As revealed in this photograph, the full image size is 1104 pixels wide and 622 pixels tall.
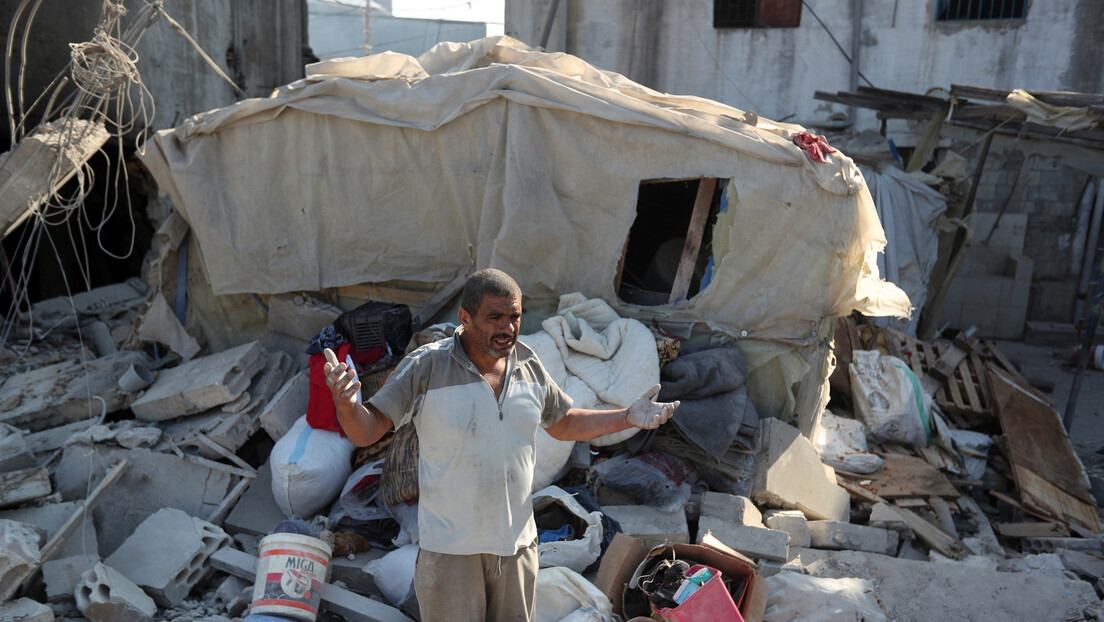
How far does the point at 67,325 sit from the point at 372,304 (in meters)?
4.50

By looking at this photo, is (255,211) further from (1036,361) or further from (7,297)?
(1036,361)

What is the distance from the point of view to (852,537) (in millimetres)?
4949

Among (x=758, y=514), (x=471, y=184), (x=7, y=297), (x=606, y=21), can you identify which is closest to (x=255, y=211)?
(x=471, y=184)

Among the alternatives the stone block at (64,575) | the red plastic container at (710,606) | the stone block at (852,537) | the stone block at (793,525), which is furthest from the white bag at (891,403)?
the stone block at (64,575)

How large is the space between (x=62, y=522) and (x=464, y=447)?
3.10 metres

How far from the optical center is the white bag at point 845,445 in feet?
19.9

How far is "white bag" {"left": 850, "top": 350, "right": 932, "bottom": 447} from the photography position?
657 centimetres

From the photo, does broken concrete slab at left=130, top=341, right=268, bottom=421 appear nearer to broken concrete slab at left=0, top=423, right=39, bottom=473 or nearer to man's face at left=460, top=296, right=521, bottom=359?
broken concrete slab at left=0, top=423, right=39, bottom=473

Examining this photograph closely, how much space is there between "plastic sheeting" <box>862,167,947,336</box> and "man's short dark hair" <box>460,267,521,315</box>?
7634mm

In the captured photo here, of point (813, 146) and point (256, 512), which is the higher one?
point (813, 146)

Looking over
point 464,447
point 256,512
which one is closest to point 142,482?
point 256,512

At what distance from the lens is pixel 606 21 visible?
12.8m

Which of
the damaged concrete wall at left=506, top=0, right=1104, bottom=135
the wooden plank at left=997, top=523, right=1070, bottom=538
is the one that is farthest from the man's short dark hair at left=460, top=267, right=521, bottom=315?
the damaged concrete wall at left=506, top=0, right=1104, bottom=135

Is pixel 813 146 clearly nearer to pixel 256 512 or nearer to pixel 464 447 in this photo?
pixel 464 447
